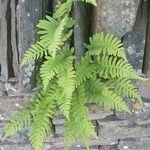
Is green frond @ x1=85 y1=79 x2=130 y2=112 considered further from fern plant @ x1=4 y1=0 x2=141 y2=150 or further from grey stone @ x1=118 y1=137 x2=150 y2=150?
grey stone @ x1=118 y1=137 x2=150 y2=150

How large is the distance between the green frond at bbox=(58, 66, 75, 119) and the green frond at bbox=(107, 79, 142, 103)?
1.16 ft

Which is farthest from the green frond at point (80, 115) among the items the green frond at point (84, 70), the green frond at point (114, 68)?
the green frond at point (114, 68)

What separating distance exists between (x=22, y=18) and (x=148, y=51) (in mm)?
1009

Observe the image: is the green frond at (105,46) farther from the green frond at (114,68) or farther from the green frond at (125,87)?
the green frond at (125,87)

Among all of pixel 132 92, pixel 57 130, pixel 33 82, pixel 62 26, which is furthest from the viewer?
pixel 57 130

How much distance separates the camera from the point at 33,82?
345 cm

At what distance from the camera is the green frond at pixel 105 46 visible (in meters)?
3.07

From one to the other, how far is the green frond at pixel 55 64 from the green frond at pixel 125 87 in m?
0.39

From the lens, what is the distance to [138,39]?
3.29m

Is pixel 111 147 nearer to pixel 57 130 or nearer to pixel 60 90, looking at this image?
pixel 57 130

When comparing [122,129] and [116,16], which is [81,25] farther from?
[122,129]

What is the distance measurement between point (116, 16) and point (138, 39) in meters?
0.30

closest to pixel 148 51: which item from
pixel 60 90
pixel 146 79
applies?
pixel 146 79

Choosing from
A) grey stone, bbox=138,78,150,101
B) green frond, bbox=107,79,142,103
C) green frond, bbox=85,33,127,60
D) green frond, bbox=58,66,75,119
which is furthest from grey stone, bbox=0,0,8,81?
grey stone, bbox=138,78,150,101
